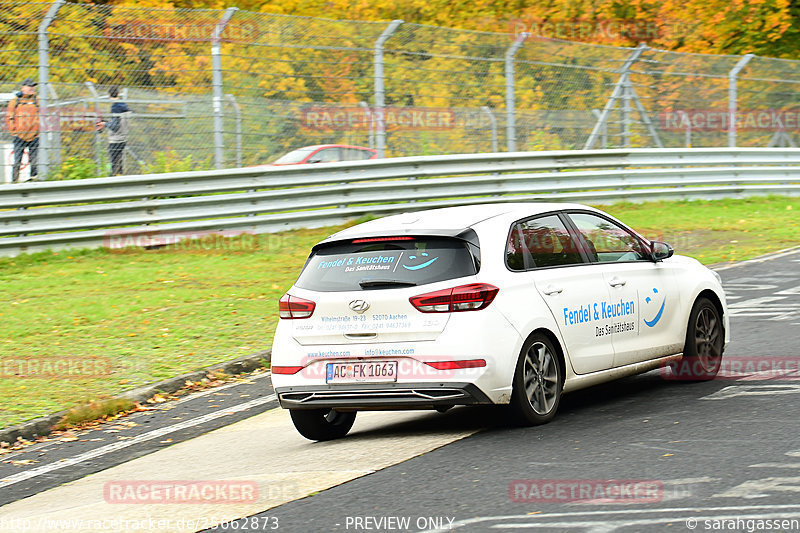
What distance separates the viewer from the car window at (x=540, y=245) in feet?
25.6

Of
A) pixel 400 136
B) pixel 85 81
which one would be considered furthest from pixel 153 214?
pixel 400 136

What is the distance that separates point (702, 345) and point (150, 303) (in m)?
6.55

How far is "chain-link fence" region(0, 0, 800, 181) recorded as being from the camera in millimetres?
16578

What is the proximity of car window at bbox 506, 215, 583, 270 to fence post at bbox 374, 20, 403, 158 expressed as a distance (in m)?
11.6

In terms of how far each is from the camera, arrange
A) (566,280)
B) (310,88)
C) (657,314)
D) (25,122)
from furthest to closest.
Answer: (310,88), (25,122), (657,314), (566,280)

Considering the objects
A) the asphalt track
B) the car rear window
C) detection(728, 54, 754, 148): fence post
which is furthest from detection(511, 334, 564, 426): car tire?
detection(728, 54, 754, 148): fence post

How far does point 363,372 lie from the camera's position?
24.4 feet

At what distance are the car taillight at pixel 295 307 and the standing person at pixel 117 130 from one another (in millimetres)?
9846

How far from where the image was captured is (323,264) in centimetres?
790

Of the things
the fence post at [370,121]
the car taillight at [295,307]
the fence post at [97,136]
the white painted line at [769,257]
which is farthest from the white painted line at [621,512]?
the fence post at [370,121]

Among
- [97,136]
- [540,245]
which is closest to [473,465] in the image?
[540,245]

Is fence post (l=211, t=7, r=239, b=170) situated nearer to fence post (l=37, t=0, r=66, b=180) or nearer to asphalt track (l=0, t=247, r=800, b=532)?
fence post (l=37, t=0, r=66, b=180)

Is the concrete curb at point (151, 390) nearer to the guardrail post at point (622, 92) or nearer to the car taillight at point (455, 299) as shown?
the car taillight at point (455, 299)

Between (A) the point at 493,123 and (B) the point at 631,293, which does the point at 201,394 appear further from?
(A) the point at 493,123
